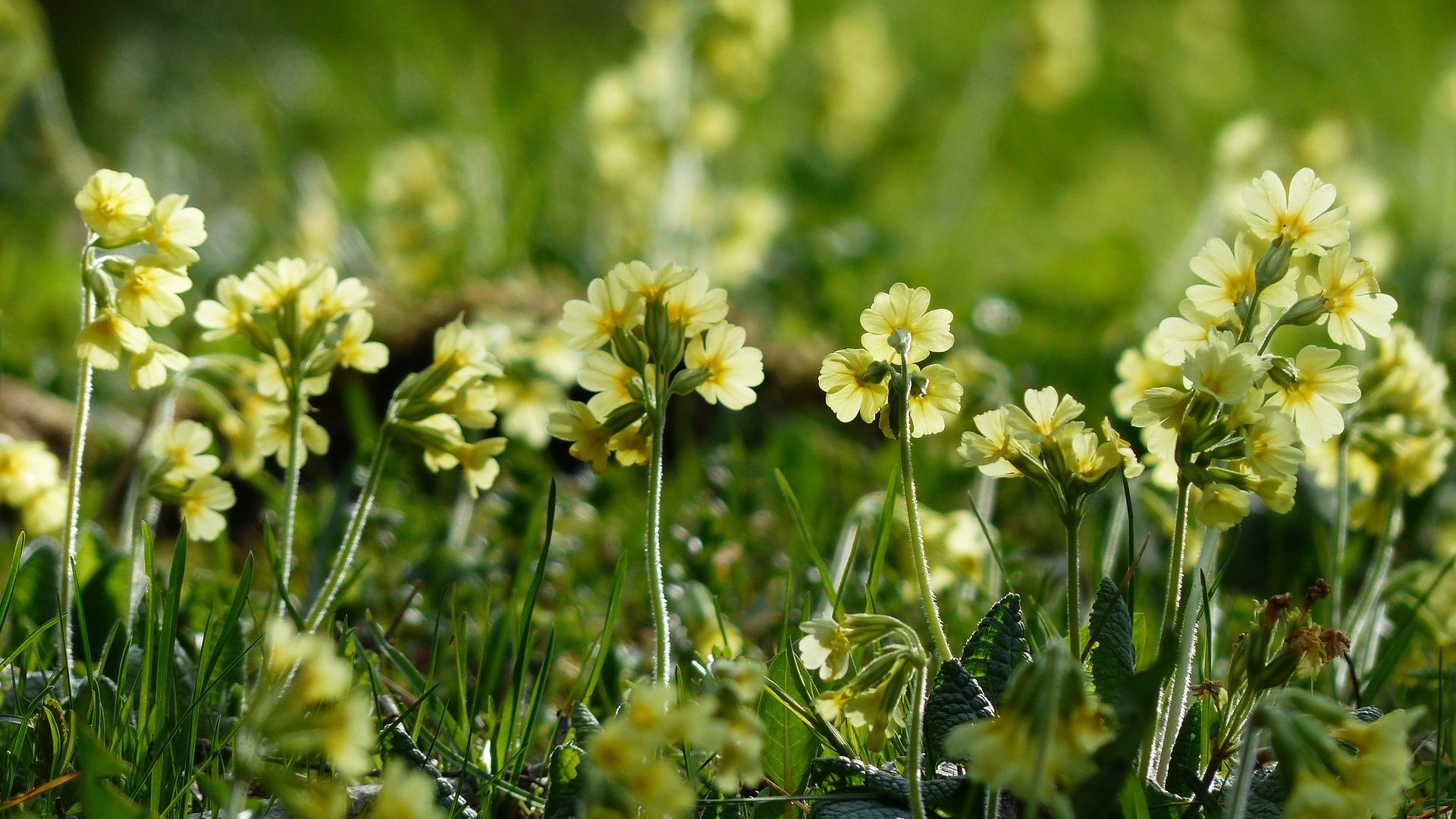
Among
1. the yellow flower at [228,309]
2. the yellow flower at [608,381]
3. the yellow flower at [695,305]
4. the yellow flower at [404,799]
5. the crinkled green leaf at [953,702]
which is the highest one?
the yellow flower at [695,305]

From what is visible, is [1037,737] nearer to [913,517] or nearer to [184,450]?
[913,517]

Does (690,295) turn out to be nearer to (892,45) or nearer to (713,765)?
(713,765)

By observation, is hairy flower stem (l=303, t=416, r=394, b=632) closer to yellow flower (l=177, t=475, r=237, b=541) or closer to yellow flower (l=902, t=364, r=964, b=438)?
yellow flower (l=177, t=475, r=237, b=541)

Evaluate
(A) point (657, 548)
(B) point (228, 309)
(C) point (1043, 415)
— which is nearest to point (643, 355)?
(A) point (657, 548)

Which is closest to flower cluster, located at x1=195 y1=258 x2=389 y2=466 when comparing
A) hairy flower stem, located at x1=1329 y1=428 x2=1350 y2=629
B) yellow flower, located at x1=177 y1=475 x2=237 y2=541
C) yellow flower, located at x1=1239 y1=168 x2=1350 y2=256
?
yellow flower, located at x1=177 y1=475 x2=237 y2=541

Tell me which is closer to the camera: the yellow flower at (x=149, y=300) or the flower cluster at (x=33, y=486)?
the yellow flower at (x=149, y=300)

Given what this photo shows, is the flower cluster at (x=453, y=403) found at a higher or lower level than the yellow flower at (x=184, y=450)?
higher

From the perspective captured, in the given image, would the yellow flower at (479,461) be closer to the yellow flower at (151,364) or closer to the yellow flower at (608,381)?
the yellow flower at (608,381)

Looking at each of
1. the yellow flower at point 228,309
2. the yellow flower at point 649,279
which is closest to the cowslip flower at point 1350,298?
the yellow flower at point 649,279

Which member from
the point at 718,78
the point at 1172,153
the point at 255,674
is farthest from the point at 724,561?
the point at 1172,153
